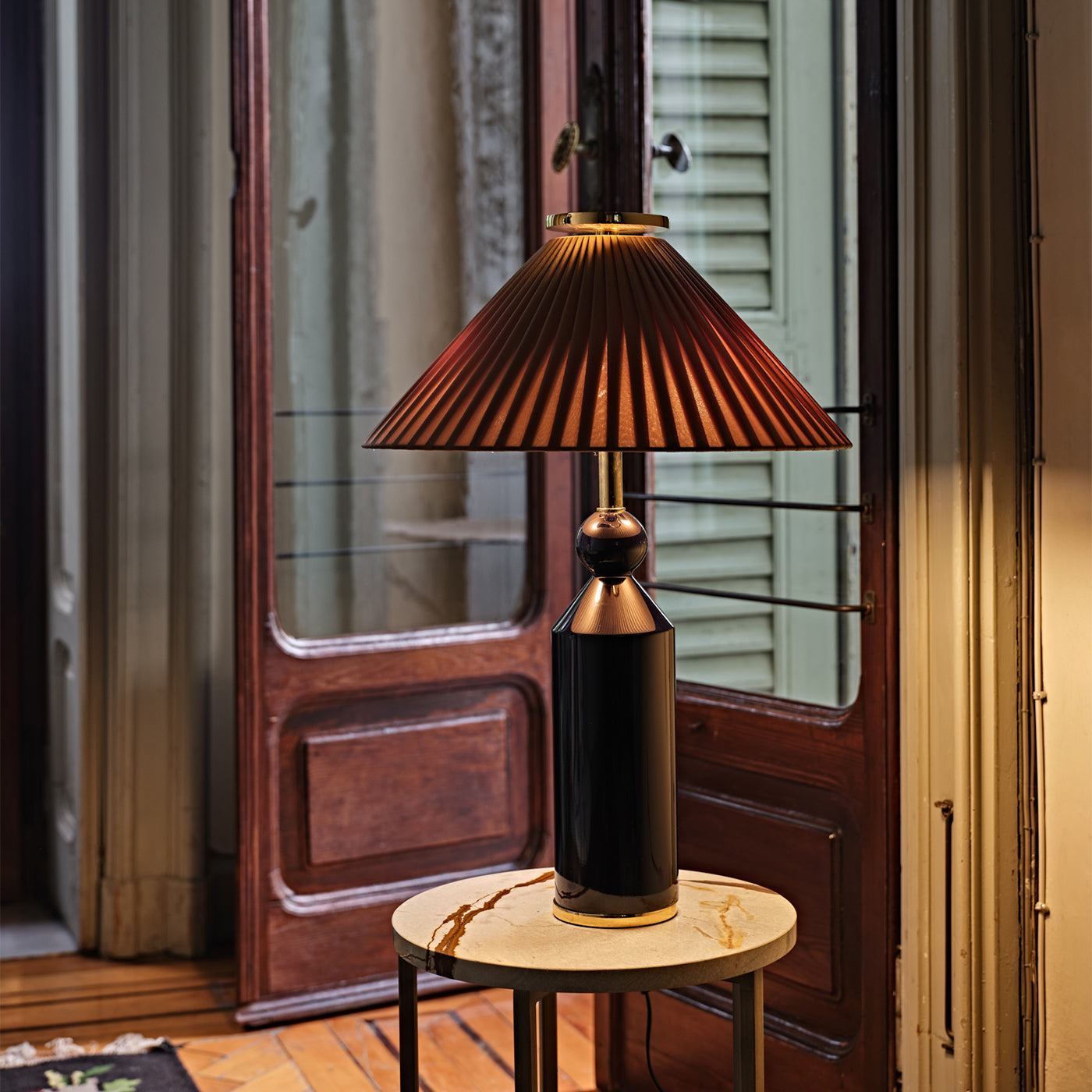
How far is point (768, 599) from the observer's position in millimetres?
2080

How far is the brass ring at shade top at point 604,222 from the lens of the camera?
1.48 meters

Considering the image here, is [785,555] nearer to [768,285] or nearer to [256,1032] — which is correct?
[768,285]

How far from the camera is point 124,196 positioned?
3.10 m

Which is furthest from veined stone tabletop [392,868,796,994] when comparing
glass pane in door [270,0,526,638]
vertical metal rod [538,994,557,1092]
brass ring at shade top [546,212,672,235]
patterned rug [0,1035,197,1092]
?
glass pane in door [270,0,526,638]

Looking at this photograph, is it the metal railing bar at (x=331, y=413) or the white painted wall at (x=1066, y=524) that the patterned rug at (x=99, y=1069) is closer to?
the metal railing bar at (x=331, y=413)

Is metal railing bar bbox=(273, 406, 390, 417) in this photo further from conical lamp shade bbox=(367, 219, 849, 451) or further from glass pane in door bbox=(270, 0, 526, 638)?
conical lamp shade bbox=(367, 219, 849, 451)

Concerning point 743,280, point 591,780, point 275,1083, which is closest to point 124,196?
point 743,280

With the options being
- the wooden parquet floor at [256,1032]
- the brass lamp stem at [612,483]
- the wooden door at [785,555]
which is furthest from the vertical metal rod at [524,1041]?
the wooden parquet floor at [256,1032]

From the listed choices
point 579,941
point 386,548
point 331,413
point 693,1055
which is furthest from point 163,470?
point 579,941

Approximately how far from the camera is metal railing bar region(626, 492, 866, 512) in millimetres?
1946

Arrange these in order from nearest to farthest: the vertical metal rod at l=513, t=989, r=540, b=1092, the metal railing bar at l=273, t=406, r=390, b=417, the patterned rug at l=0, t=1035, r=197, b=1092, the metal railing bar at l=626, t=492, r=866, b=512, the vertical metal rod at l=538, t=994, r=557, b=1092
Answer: the vertical metal rod at l=513, t=989, r=540, b=1092 → the vertical metal rod at l=538, t=994, r=557, b=1092 → the metal railing bar at l=626, t=492, r=866, b=512 → the patterned rug at l=0, t=1035, r=197, b=1092 → the metal railing bar at l=273, t=406, r=390, b=417

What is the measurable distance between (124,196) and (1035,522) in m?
2.20

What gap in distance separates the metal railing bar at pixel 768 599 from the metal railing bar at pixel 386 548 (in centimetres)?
89

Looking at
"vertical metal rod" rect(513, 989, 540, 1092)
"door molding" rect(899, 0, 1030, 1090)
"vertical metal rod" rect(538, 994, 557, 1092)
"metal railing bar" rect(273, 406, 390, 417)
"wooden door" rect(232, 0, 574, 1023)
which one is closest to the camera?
"vertical metal rod" rect(513, 989, 540, 1092)
